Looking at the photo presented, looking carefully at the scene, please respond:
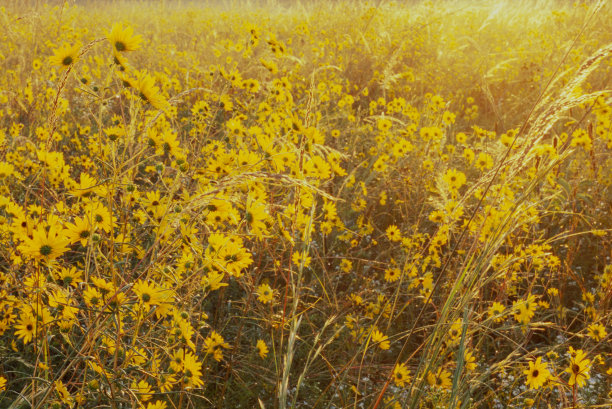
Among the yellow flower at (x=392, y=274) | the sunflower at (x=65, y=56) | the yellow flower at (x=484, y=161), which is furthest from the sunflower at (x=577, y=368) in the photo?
the sunflower at (x=65, y=56)

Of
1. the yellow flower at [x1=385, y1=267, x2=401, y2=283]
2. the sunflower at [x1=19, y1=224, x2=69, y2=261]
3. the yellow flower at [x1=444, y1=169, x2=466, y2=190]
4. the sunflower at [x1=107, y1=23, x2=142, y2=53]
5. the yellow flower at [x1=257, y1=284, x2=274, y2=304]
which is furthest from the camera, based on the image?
the yellow flower at [x1=444, y1=169, x2=466, y2=190]

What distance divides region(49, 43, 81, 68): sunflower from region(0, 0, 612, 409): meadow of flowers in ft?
0.03

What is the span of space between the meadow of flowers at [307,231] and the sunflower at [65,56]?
0.03 feet

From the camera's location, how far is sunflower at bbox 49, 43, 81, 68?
1214mm

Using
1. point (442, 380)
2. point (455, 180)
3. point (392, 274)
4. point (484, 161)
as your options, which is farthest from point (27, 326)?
point (484, 161)

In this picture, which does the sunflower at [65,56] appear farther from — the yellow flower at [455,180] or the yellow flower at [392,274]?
the yellow flower at [455,180]

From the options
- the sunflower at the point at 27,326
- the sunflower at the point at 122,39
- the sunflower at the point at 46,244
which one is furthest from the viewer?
the sunflower at the point at 27,326

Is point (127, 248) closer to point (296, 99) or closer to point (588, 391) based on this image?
point (588, 391)

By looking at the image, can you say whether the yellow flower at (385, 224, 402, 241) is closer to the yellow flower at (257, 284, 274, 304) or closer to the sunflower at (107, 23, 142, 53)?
the yellow flower at (257, 284, 274, 304)

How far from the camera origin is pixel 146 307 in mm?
1021

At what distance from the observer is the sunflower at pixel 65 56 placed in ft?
3.98

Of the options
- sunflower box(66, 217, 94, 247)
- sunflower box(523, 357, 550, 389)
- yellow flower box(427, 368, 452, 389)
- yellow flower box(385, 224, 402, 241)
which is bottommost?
yellow flower box(427, 368, 452, 389)

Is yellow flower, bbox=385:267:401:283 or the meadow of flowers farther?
yellow flower, bbox=385:267:401:283

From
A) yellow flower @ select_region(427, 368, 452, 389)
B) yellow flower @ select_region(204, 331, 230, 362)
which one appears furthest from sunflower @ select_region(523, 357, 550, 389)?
yellow flower @ select_region(204, 331, 230, 362)
